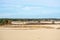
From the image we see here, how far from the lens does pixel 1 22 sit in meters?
16.3

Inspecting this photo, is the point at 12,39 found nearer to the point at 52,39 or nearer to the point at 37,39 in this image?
the point at 37,39

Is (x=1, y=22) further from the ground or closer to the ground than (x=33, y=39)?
closer to the ground

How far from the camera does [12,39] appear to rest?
5840mm

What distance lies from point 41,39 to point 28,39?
1.77ft

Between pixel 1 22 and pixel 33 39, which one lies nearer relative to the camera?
pixel 33 39

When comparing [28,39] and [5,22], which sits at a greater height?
[28,39]

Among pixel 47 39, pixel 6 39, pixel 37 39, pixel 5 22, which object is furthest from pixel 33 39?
pixel 5 22

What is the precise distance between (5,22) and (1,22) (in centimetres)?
62

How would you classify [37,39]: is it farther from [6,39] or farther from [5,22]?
[5,22]

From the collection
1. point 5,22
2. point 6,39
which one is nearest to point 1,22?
point 5,22

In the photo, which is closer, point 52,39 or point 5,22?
point 52,39

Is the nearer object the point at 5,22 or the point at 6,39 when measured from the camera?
the point at 6,39

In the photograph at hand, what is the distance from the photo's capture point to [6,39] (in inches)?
233

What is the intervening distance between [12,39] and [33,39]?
87cm
